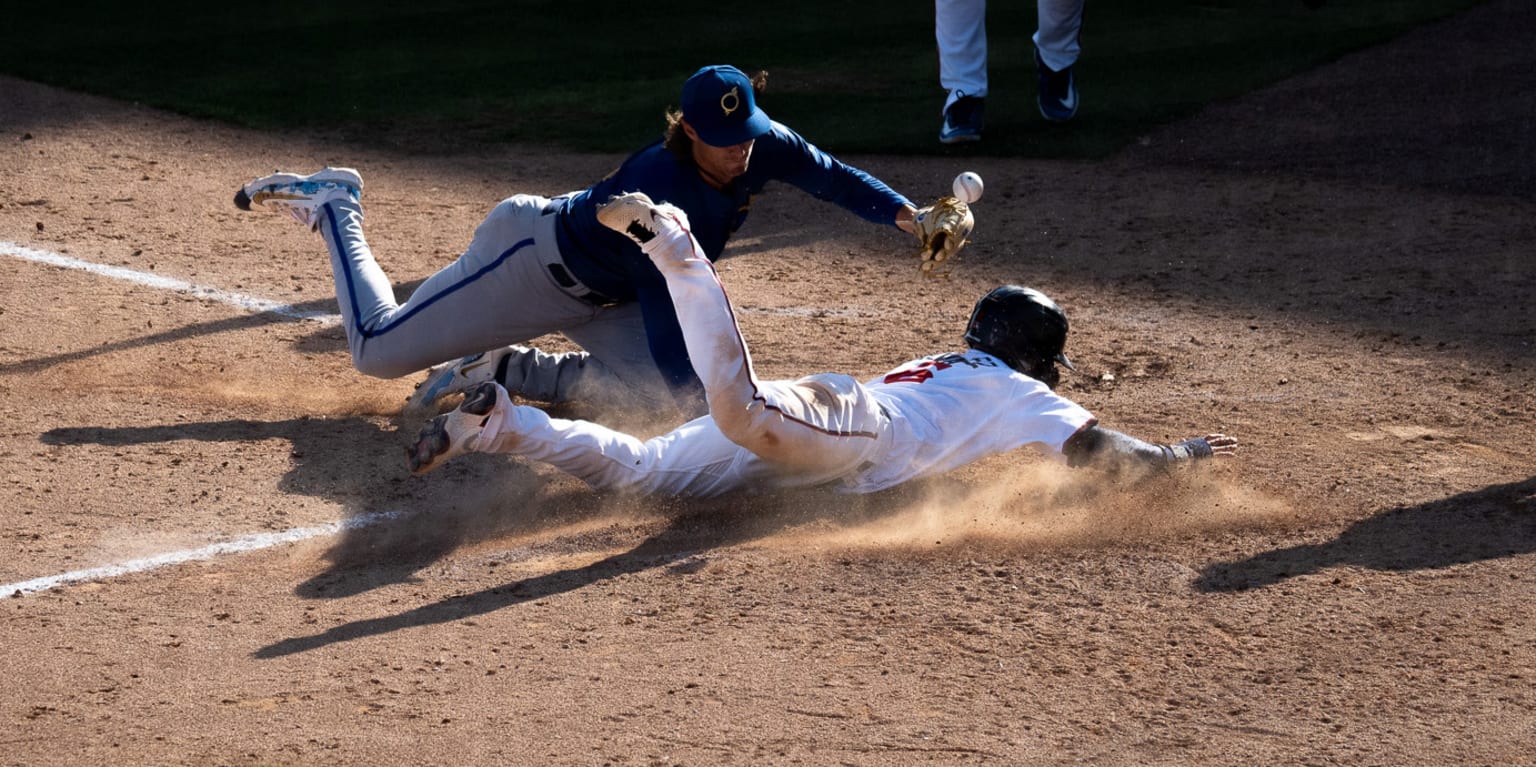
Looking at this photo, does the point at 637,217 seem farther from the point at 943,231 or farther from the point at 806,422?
the point at 943,231

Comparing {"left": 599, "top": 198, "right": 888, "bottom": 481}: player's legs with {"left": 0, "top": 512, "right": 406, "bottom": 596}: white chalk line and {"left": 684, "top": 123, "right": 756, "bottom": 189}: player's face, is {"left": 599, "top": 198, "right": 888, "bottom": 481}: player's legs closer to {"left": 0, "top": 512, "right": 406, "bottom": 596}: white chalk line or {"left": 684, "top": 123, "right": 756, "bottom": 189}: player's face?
{"left": 684, "top": 123, "right": 756, "bottom": 189}: player's face

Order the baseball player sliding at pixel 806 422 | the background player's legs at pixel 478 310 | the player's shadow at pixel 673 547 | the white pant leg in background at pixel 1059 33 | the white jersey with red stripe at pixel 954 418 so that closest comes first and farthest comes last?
the player's shadow at pixel 673 547
the baseball player sliding at pixel 806 422
the white jersey with red stripe at pixel 954 418
the background player's legs at pixel 478 310
the white pant leg in background at pixel 1059 33

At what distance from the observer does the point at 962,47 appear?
29.0 ft

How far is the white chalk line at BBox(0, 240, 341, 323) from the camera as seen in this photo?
252 inches

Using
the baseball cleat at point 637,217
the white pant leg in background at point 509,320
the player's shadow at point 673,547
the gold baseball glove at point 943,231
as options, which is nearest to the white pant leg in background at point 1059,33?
the gold baseball glove at point 943,231

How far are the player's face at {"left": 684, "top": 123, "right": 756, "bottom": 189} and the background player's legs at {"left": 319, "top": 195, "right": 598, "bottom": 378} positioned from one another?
1.92 ft

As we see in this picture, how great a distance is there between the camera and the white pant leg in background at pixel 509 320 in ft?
16.9

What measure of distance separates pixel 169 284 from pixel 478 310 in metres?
2.08

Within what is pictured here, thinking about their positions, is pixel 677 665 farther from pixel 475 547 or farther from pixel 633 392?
pixel 633 392

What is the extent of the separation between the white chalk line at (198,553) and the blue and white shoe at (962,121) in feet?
16.4

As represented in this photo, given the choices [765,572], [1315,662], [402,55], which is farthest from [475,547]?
[402,55]

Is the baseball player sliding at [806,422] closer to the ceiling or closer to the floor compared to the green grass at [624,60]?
closer to the floor

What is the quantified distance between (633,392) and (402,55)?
6.62 metres

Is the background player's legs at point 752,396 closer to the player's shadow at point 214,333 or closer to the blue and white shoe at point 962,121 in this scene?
the player's shadow at point 214,333
